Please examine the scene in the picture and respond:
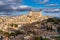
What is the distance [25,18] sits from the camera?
833 cm

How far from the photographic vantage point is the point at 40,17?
26.0 feet

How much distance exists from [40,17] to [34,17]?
421 mm

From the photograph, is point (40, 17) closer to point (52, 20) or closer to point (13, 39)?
point (52, 20)

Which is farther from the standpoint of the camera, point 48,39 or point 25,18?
point 25,18

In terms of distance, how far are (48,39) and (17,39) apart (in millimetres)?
481

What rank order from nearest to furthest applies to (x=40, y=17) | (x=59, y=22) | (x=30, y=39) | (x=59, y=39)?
(x=30, y=39), (x=59, y=39), (x=59, y=22), (x=40, y=17)

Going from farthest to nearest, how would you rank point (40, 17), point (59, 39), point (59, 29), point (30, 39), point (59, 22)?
point (40, 17), point (59, 22), point (59, 29), point (59, 39), point (30, 39)

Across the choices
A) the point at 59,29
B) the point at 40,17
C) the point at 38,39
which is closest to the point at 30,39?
the point at 38,39

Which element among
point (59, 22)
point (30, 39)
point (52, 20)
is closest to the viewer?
point (30, 39)

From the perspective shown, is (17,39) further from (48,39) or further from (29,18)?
(29,18)

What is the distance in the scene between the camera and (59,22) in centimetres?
593

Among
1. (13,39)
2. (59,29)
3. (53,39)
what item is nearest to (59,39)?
(53,39)

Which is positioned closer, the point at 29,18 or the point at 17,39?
the point at 17,39

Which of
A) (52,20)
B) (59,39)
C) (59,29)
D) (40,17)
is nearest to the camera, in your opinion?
Result: (59,39)
